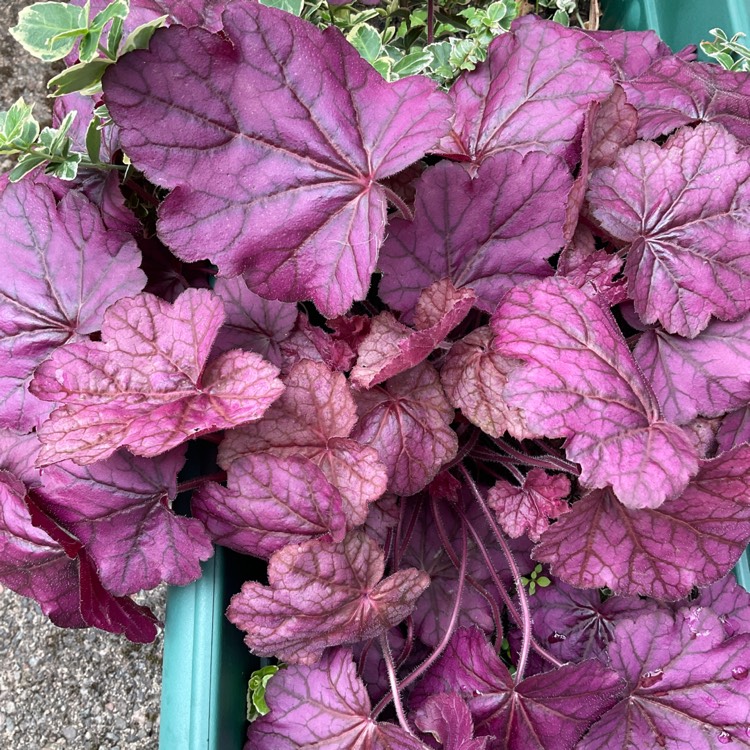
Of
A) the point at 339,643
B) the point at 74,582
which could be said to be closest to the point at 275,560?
the point at 339,643

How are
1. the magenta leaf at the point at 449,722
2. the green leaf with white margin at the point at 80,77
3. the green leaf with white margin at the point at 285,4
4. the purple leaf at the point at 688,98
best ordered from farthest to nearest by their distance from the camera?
1. the purple leaf at the point at 688,98
2. the green leaf with white margin at the point at 285,4
3. the magenta leaf at the point at 449,722
4. the green leaf with white margin at the point at 80,77

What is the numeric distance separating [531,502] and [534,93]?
561mm

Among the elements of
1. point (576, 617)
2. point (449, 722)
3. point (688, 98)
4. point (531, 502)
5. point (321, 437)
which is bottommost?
point (576, 617)

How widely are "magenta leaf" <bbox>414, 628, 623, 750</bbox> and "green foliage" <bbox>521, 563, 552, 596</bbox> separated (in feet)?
0.58

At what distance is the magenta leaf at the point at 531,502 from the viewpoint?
35.9 inches

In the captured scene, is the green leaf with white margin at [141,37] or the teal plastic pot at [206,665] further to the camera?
→ the teal plastic pot at [206,665]

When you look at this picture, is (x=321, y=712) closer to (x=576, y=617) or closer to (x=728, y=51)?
(x=576, y=617)

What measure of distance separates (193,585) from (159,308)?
1.22 feet

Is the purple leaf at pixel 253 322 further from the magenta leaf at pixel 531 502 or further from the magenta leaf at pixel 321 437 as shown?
the magenta leaf at pixel 531 502

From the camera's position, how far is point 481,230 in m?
0.92

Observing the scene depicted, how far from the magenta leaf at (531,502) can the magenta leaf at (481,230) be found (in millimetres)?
244

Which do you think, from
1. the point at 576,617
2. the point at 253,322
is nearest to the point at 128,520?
the point at 253,322

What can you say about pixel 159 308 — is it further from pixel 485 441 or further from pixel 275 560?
pixel 485 441

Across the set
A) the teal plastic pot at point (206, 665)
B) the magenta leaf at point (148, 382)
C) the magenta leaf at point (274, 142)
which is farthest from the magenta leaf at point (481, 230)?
the teal plastic pot at point (206, 665)
